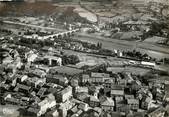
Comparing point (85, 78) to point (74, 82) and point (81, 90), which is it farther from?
point (81, 90)

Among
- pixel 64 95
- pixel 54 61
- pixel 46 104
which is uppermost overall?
pixel 54 61

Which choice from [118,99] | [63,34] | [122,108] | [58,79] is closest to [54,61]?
[58,79]

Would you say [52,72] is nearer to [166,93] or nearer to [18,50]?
[18,50]

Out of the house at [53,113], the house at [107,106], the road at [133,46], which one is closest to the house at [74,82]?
the house at [107,106]

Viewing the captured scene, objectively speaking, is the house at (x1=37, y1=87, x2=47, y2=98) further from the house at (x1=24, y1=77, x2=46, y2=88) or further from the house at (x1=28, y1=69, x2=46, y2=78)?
the house at (x1=28, y1=69, x2=46, y2=78)

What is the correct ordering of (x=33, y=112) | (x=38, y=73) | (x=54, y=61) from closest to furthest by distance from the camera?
1. (x=33, y=112)
2. (x=38, y=73)
3. (x=54, y=61)

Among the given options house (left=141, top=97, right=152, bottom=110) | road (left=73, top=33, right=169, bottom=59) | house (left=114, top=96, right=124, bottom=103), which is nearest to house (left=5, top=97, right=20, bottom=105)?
house (left=114, top=96, right=124, bottom=103)
